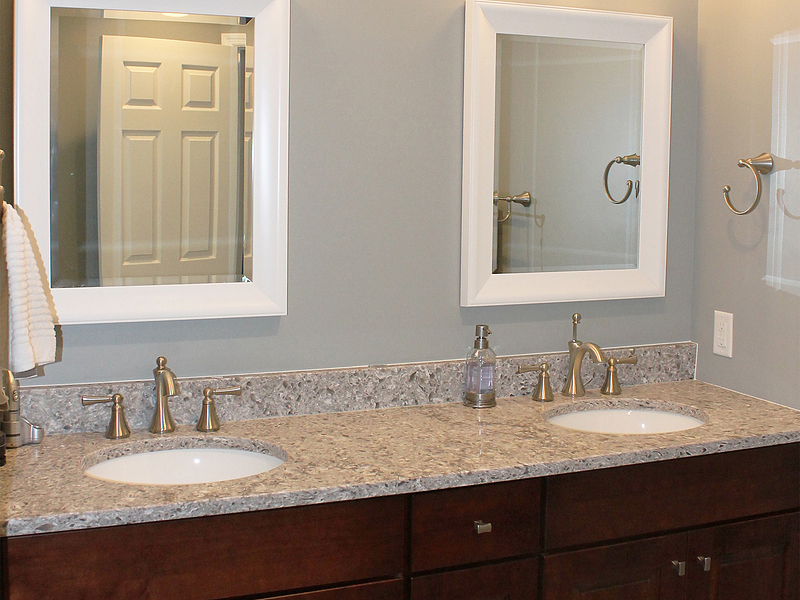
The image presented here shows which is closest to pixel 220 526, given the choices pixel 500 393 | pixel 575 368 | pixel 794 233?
pixel 500 393

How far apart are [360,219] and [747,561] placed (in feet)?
3.70

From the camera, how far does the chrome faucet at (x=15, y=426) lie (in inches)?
57.7

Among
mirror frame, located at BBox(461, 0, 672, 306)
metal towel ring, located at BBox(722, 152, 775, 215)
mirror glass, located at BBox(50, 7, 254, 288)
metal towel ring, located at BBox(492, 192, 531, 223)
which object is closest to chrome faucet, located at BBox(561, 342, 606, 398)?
mirror frame, located at BBox(461, 0, 672, 306)

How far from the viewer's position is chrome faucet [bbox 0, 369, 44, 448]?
147 centimetres

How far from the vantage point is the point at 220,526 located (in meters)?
1.27

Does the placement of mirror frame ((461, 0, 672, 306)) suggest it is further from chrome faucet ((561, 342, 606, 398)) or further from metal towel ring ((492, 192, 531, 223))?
chrome faucet ((561, 342, 606, 398))

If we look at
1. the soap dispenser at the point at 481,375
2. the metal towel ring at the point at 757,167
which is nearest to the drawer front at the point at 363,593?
the soap dispenser at the point at 481,375

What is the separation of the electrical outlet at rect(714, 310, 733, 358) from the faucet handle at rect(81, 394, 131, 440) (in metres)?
1.47

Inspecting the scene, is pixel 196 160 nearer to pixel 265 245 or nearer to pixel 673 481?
pixel 265 245

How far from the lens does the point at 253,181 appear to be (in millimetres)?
1671

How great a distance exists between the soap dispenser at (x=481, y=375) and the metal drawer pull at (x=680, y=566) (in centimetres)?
51

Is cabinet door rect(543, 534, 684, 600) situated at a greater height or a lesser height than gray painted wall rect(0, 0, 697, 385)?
lesser

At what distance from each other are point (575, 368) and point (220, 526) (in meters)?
1.01

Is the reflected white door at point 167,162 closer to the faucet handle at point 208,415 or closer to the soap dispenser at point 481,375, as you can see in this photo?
the faucet handle at point 208,415
